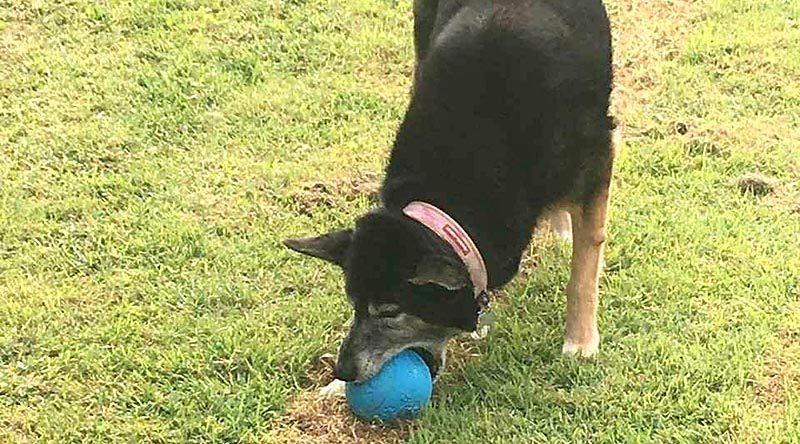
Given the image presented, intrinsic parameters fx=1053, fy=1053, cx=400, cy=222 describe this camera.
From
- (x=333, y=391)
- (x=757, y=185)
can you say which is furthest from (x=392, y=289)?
(x=757, y=185)

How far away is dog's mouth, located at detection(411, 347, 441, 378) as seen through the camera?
3.89m

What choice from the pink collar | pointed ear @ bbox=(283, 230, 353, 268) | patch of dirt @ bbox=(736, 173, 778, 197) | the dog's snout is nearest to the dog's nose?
the dog's snout

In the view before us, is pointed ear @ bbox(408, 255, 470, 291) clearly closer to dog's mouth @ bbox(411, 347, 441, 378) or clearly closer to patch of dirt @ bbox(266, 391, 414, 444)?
dog's mouth @ bbox(411, 347, 441, 378)

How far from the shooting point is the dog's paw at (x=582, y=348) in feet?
14.1

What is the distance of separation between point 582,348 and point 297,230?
5.22 ft

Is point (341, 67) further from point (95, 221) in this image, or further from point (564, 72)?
point (564, 72)

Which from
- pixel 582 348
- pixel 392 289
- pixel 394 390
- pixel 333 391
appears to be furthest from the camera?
pixel 582 348

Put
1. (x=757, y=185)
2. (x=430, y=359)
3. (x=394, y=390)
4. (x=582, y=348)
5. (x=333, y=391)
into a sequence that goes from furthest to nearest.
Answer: (x=757, y=185) → (x=582, y=348) → (x=333, y=391) → (x=430, y=359) → (x=394, y=390)

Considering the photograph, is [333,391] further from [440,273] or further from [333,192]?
[333,192]

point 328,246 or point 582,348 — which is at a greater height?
point 328,246

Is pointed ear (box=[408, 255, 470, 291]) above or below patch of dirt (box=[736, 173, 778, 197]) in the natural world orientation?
above

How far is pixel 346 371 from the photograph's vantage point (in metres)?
3.75

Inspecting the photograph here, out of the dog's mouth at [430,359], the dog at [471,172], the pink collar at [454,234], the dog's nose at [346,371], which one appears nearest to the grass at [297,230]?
the dog's mouth at [430,359]

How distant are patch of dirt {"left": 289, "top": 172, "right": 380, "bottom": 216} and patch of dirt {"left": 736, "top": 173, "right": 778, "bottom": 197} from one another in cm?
187
